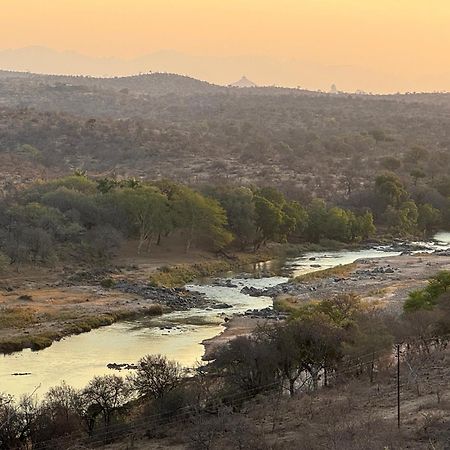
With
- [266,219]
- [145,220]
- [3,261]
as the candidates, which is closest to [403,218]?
[266,219]

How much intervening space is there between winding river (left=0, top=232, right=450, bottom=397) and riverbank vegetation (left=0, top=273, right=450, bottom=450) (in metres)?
3.76

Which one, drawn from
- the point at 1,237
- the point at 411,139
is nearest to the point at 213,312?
the point at 1,237

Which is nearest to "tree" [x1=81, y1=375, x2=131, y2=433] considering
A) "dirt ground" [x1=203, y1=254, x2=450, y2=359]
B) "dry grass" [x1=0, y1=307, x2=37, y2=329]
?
"dirt ground" [x1=203, y1=254, x2=450, y2=359]

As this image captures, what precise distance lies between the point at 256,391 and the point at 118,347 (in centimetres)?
1208

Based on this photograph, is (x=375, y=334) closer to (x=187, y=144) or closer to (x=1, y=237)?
(x=1, y=237)

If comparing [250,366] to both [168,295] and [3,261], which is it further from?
[3,261]

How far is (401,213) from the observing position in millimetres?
86500

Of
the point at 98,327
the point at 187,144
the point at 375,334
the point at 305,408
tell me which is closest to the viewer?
the point at 305,408

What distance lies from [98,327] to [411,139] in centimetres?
10799

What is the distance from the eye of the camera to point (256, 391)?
28.9 meters

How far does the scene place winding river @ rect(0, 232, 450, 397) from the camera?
33500 millimetres

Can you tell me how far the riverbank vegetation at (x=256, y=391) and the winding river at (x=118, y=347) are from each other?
376 cm

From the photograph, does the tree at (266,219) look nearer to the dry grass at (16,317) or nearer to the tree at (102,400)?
the dry grass at (16,317)

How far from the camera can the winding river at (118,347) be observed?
110ft
